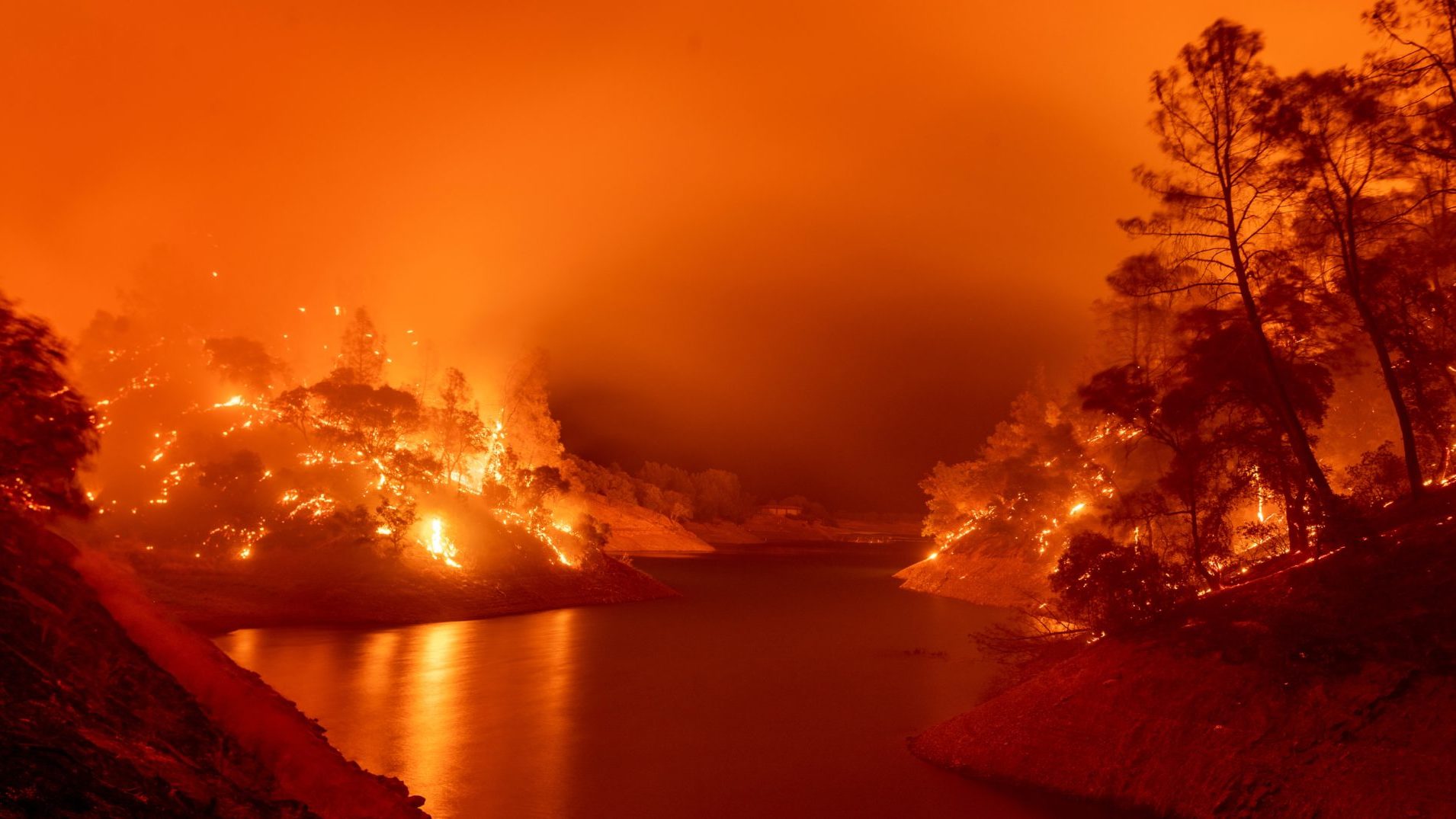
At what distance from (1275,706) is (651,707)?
61.1ft

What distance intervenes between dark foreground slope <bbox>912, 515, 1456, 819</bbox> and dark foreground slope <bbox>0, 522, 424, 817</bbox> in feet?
41.0

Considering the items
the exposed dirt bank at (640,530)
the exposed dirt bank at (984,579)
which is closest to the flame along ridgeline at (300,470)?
the exposed dirt bank at (984,579)

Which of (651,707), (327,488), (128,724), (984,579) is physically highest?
(327,488)

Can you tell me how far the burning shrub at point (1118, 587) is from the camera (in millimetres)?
18719

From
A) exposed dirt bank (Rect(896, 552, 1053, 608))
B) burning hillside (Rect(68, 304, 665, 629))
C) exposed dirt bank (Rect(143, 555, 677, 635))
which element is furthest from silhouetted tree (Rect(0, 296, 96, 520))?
exposed dirt bank (Rect(896, 552, 1053, 608))

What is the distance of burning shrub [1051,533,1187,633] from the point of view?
18.7 metres

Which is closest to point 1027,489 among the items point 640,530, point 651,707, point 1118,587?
point 651,707

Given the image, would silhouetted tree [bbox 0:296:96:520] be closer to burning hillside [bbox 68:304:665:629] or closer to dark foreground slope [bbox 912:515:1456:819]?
dark foreground slope [bbox 912:515:1456:819]

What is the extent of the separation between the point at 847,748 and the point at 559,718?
9.20 metres

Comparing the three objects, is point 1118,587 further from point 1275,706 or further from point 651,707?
point 651,707

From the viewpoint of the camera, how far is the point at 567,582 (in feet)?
199

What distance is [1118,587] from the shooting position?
18.9 metres

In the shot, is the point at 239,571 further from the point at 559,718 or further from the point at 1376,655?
the point at 1376,655

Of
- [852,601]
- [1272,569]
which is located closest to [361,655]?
[1272,569]
